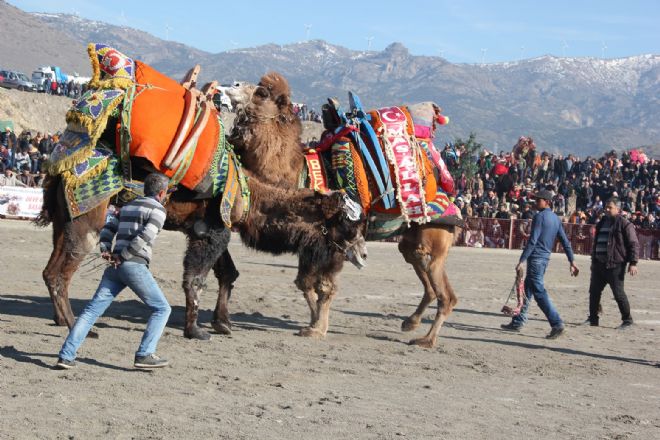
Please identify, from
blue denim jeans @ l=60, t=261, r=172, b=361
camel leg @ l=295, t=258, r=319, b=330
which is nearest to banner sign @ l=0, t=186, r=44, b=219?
camel leg @ l=295, t=258, r=319, b=330

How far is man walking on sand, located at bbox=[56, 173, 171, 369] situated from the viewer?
7.60 m

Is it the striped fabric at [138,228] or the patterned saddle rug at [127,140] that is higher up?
the patterned saddle rug at [127,140]

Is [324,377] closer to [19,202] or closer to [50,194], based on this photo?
[50,194]

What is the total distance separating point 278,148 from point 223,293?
5.66 ft

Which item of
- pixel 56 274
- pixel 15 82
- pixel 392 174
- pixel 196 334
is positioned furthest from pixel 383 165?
pixel 15 82

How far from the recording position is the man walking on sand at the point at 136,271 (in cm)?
760

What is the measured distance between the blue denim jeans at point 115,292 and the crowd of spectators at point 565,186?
23145mm

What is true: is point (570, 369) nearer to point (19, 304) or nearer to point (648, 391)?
point (648, 391)

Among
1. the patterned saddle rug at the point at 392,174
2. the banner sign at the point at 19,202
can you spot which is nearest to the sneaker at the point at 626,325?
the patterned saddle rug at the point at 392,174

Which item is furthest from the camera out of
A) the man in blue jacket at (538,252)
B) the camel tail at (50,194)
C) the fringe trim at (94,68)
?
the man in blue jacket at (538,252)

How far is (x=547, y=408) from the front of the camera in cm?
767

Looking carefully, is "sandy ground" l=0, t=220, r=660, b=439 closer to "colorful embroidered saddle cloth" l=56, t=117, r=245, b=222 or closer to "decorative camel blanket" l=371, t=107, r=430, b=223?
"colorful embroidered saddle cloth" l=56, t=117, r=245, b=222

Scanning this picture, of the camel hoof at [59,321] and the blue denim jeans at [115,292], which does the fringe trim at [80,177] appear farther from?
the blue denim jeans at [115,292]

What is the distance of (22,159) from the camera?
3156 cm
